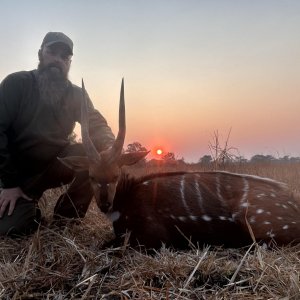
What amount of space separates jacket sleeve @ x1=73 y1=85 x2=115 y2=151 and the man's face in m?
0.29

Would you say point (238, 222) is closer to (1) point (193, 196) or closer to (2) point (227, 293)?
(1) point (193, 196)

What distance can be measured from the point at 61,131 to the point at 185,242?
2.20 meters

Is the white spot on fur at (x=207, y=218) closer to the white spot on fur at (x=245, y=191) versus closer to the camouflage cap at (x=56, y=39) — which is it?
the white spot on fur at (x=245, y=191)

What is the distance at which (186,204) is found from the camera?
4113 mm

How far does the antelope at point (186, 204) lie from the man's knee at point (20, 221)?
671mm

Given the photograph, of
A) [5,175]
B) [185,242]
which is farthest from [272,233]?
[5,175]

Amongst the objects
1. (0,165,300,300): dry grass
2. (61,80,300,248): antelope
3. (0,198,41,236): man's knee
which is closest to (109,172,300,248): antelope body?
(61,80,300,248): antelope

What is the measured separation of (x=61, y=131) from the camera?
5.35 metres

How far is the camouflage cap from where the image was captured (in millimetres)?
5598

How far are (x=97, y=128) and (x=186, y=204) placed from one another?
170 cm

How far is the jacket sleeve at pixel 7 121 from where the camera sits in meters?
4.61

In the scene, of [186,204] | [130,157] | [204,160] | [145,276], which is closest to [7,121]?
[130,157]

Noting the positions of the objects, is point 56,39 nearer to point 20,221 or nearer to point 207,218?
point 20,221

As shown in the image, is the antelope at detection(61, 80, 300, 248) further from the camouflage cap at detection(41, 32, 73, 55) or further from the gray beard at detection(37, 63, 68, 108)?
the camouflage cap at detection(41, 32, 73, 55)
